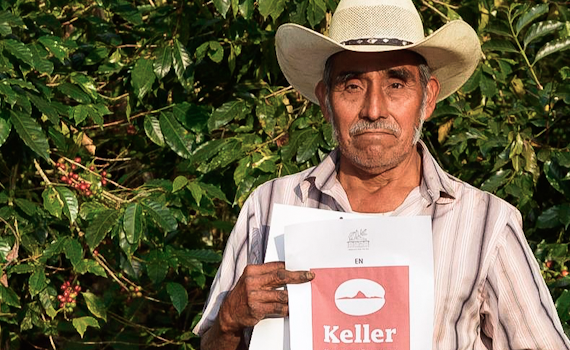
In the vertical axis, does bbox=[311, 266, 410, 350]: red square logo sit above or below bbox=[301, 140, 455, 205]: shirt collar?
below

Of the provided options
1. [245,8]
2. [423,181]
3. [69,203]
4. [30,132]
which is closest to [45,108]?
[30,132]

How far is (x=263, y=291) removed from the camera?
92.3 inches

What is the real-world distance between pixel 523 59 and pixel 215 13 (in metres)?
1.17

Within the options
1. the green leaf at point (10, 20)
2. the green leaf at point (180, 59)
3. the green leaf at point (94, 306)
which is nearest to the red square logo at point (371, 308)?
the green leaf at point (10, 20)

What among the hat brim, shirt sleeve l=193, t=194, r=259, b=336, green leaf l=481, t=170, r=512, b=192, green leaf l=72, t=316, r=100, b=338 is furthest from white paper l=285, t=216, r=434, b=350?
green leaf l=72, t=316, r=100, b=338

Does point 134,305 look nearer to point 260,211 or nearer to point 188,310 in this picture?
point 188,310

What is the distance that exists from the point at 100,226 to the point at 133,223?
0.13 m

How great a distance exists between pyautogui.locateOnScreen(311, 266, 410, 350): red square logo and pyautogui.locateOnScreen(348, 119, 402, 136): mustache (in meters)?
0.36

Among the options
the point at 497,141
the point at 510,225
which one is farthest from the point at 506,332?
the point at 497,141

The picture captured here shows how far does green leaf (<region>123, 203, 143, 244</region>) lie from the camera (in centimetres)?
367

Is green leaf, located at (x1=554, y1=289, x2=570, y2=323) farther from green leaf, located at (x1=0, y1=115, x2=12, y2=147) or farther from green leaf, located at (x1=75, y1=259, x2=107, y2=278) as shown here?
green leaf, located at (x1=0, y1=115, x2=12, y2=147)

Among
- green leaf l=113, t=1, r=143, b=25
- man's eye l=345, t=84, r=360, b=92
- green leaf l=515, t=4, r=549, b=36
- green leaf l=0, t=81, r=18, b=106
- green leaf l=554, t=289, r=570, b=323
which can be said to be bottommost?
green leaf l=554, t=289, r=570, b=323

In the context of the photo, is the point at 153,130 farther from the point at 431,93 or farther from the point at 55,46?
the point at 431,93

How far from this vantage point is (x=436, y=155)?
4211 millimetres
